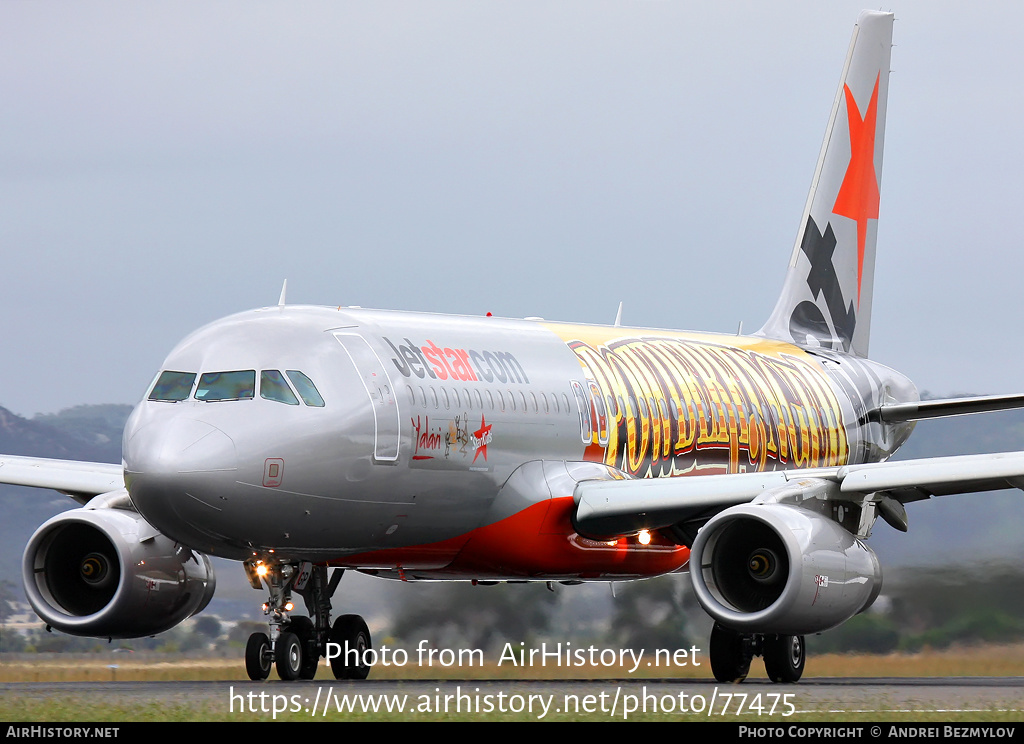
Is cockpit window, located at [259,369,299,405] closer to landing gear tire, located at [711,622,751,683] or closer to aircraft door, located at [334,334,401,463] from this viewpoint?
aircraft door, located at [334,334,401,463]

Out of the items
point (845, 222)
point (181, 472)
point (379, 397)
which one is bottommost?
point (181, 472)

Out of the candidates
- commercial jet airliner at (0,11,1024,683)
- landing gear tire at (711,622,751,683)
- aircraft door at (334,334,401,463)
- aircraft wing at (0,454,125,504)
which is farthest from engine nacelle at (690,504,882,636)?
aircraft wing at (0,454,125,504)

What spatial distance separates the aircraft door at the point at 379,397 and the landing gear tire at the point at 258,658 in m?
1.94

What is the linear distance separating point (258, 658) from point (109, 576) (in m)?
2.22

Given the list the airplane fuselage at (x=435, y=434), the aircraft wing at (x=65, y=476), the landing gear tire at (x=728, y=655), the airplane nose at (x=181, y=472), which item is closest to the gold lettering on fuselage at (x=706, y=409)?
the airplane fuselage at (x=435, y=434)

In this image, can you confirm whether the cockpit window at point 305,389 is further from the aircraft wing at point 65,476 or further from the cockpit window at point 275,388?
the aircraft wing at point 65,476

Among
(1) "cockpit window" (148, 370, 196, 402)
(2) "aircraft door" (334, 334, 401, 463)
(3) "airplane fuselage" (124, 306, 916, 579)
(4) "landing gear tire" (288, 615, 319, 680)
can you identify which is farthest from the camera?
(4) "landing gear tire" (288, 615, 319, 680)

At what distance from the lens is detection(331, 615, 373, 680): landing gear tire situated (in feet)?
57.8

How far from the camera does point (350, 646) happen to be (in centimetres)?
1767

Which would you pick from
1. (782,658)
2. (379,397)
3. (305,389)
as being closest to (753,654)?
(782,658)

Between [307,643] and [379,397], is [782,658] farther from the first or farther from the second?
[379,397]

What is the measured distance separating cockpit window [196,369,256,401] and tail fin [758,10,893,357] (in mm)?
11237

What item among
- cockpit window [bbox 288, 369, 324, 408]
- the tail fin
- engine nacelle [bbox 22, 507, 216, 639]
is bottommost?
engine nacelle [bbox 22, 507, 216, 639]

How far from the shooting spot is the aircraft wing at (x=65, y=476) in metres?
18.2
